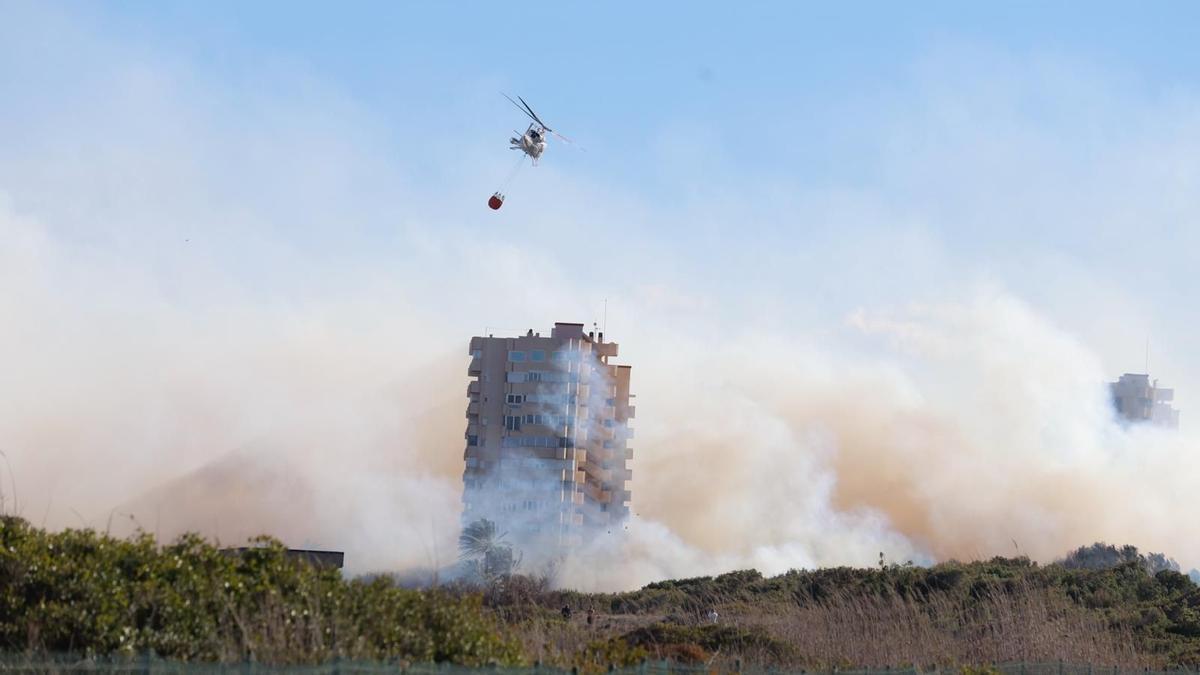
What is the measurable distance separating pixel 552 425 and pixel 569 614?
68.3m

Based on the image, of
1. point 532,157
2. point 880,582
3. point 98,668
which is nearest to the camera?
point 98,668

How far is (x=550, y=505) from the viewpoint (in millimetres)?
122750

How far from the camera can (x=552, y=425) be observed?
12888 centimetres

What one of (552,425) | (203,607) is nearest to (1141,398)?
(552,425)

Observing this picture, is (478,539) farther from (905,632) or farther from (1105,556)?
(905,632)

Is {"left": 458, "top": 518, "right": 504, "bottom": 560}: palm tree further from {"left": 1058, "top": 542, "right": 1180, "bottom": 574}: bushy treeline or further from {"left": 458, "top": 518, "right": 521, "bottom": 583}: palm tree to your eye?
{"left": 1058, "top": 542, "right": 1180, "bottom": 574}: bushy treeline

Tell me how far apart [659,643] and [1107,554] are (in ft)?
192

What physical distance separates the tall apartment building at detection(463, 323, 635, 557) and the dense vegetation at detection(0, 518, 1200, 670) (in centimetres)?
3857

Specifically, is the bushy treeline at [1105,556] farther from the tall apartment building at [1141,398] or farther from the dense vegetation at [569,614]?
the tall apartment building at [1141,398]

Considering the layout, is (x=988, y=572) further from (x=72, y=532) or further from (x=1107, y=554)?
(x=72, y=532)

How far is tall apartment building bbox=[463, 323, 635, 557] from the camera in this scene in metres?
125

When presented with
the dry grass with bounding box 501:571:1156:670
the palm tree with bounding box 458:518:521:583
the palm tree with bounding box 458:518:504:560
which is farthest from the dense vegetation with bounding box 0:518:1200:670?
the palm tree with bounding box 458:518:504:560

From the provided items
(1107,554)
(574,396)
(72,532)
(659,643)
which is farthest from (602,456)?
(72,532)

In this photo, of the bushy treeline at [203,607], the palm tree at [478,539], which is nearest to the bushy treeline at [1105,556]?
the palm tree at [478,539]
